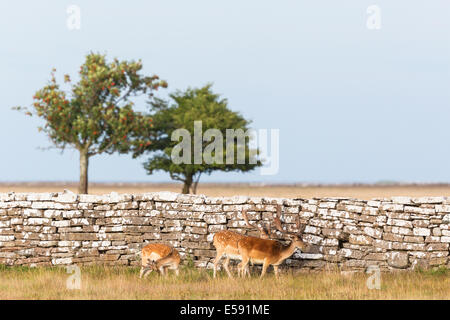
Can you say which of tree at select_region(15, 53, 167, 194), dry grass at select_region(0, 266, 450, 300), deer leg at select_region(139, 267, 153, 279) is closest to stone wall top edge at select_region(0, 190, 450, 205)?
dry grass at select_region(0, 266, 450, 300)

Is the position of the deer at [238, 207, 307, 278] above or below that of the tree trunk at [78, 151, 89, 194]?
below

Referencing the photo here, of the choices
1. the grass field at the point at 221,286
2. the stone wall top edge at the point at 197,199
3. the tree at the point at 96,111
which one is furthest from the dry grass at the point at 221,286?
the tree at the point at 96,111

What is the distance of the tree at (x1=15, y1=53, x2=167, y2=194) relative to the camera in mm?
32656

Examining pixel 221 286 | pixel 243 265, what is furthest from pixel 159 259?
pixel 243 265

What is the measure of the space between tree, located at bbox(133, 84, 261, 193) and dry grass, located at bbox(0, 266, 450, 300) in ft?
71.2

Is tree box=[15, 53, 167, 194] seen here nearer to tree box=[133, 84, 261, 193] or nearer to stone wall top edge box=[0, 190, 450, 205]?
tree box=[133, 84, 261, 193]

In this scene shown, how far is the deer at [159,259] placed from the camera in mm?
11984

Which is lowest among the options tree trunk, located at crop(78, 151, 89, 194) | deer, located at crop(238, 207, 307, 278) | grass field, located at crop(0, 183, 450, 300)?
grass field, located at crop(0, 183, 450, 300)

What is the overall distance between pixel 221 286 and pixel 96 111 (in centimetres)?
2368

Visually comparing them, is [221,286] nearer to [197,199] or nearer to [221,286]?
[221,286]

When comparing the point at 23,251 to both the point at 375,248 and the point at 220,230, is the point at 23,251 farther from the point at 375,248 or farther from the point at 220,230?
the point at 375,248

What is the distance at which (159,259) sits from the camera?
1199cm

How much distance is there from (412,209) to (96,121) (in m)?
23.6

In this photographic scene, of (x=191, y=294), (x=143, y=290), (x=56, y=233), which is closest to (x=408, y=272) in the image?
(x=191, y=294)
